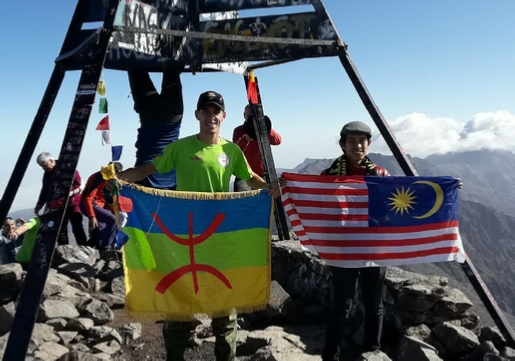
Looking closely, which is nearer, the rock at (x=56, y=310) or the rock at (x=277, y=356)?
the rock at (x=277, y=356)

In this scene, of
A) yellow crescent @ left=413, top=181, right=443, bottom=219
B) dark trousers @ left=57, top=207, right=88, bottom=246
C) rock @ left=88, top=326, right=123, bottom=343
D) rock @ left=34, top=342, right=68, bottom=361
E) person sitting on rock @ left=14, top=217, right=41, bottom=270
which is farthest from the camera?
dark trousers @ left=57, top=207, right=88, bottom=246

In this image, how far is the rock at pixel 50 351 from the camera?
501cm

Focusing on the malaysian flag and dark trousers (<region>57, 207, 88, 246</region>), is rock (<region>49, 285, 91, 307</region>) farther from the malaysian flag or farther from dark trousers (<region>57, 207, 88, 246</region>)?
the malaysian flag

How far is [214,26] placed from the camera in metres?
5.76

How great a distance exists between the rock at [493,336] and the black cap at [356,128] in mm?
3526

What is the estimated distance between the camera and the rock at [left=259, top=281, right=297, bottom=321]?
6.26 m

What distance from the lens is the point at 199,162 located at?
421cm

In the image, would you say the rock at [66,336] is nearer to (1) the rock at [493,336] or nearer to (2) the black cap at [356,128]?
(2) the black cap at [356,128]

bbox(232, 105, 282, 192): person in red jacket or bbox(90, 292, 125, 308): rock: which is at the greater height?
bbox(232, 105, 282, 192): person in red jacket

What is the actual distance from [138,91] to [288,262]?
4.05 metres

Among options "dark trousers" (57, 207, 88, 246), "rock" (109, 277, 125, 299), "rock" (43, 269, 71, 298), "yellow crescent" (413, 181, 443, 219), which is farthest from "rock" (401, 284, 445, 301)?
"dark trousers" (57, 207, 88, 246)

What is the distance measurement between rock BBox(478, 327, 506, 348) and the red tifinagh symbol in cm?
389

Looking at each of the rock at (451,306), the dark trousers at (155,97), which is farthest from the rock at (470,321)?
the dark trousers at (155,97)

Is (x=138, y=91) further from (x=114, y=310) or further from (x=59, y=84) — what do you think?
(x=114, y=310)
